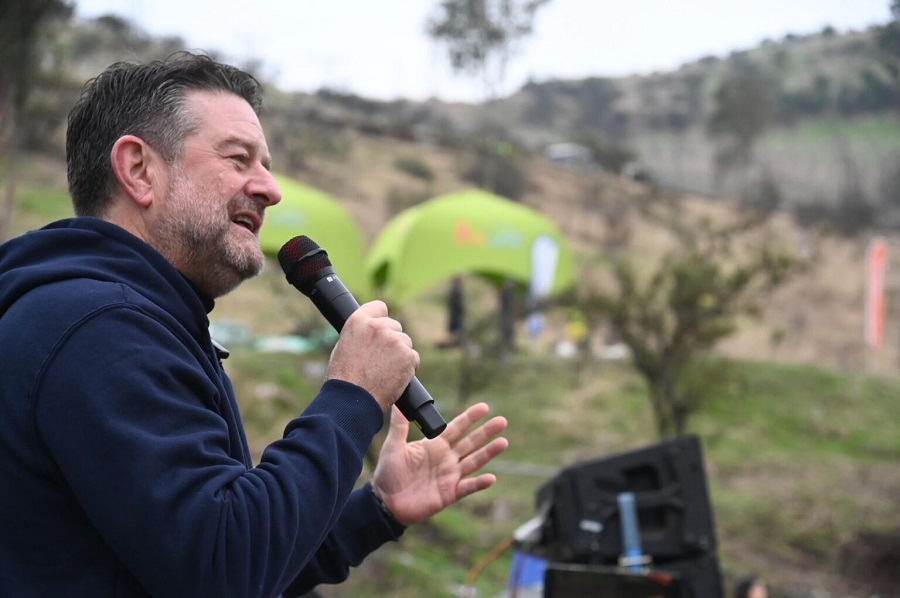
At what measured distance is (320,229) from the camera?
9398 mm

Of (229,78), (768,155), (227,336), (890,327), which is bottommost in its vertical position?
(890,327)

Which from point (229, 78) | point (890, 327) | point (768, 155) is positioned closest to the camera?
point (229, 78)

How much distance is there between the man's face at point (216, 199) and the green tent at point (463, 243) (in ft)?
24.5

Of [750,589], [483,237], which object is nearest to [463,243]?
[483,237]

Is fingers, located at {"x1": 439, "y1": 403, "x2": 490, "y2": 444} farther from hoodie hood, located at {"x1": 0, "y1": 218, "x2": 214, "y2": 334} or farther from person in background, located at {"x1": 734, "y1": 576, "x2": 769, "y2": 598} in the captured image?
person in background, located at {"x1": 734, "y1": 576, "x2": 769, "y2": 598}

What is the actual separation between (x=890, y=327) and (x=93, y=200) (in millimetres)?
24461

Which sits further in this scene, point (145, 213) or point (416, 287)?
point (416, 287)

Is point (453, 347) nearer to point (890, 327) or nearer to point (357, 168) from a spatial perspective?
point (890, 327)

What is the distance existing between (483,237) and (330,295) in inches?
305

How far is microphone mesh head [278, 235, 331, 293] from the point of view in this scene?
1.64 metres

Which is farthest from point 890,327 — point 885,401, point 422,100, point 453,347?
point 422,100

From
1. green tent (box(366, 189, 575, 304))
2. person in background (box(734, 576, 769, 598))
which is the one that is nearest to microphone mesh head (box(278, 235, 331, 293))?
person in background (box(734, 576, 769, 598))

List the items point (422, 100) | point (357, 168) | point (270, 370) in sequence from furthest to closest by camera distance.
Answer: point (422, 100) → point (357, 168) → point (270, 370)

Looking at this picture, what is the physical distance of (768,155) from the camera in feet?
120
